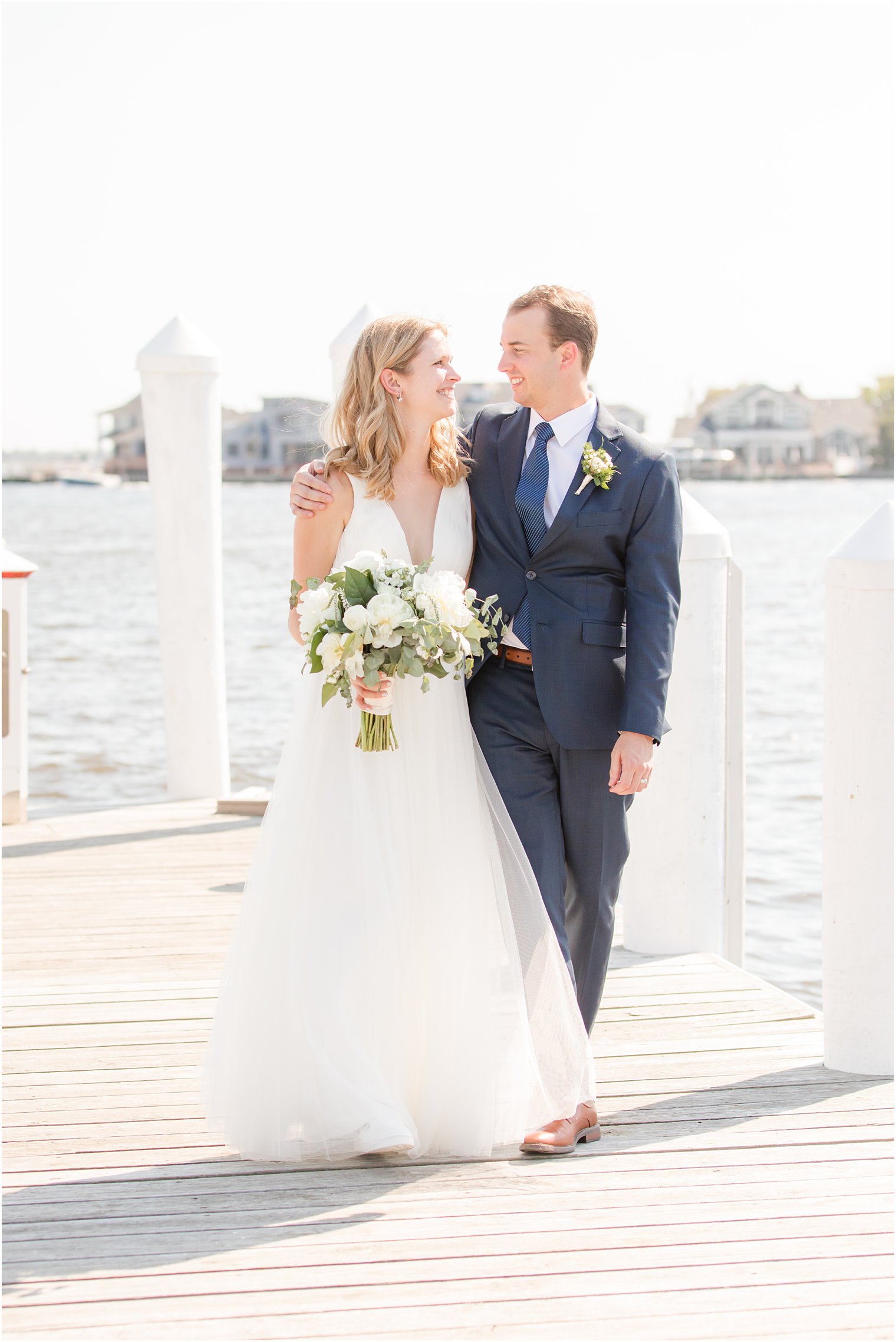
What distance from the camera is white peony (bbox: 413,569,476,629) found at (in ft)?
10.7

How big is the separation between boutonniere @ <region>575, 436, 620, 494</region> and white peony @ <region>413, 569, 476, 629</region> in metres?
0.45

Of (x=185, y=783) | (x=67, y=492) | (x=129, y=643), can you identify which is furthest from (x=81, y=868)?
(x=67, y=492)

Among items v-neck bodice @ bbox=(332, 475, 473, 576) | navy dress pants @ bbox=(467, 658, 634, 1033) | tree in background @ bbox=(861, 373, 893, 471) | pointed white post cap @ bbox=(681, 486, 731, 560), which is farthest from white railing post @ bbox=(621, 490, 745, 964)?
tree in background @ bbox=(861, 373, 893, 471)

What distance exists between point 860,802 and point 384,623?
1.51 m

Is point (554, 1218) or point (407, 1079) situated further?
point (407, 1079)

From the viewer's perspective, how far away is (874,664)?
155 inches

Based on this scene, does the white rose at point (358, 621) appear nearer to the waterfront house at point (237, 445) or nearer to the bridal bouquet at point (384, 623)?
the bridal bouquet at point (384, 623)

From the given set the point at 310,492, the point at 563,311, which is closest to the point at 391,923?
the point at 310,492

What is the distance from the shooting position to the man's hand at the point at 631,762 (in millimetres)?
3498

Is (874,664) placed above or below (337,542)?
below

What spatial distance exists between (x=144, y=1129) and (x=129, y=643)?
2509 cm

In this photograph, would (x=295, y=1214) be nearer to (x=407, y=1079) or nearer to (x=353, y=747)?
(x=407, y=1079)

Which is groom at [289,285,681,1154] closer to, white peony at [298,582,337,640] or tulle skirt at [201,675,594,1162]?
tulle skirt at [201,675,594,1162]

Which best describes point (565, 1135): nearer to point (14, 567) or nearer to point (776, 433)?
point (14, 567)
